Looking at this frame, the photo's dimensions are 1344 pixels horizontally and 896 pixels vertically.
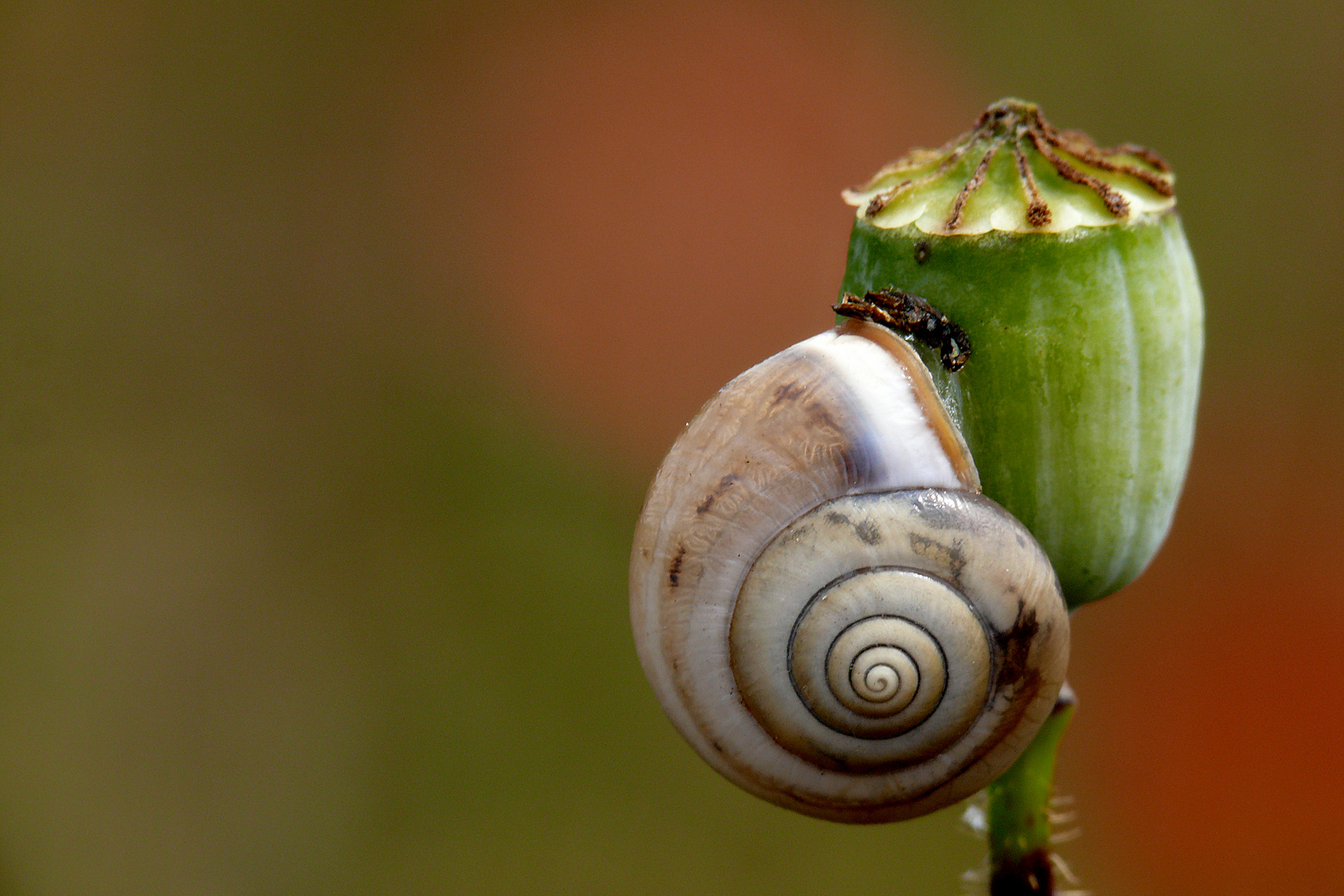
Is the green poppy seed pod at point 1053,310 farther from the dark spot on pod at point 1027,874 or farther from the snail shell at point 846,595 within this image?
the dark spot on pod at point 1027,874

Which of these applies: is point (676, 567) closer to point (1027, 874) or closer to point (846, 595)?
point (846, 595)

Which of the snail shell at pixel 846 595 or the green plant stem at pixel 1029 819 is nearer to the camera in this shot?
the snail shell at pixel 846 595

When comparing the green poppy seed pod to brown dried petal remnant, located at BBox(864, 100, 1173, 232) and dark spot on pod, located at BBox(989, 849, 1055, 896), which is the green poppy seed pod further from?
dark spot on pod, located at BBox(989, 849, 1055, 896)

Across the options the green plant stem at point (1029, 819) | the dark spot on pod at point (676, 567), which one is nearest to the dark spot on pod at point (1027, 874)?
the green plant stem at point (1029, 819)

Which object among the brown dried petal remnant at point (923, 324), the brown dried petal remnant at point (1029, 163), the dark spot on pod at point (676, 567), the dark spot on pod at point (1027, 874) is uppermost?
the brown dried petal remnant at point (1029, 163)

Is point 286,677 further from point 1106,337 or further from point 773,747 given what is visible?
point 1106,337

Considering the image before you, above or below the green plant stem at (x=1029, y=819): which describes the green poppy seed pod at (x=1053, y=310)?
above

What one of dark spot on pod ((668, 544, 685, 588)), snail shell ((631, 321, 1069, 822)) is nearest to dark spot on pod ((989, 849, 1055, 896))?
snail shell ((631, 321, 1069, 822))
